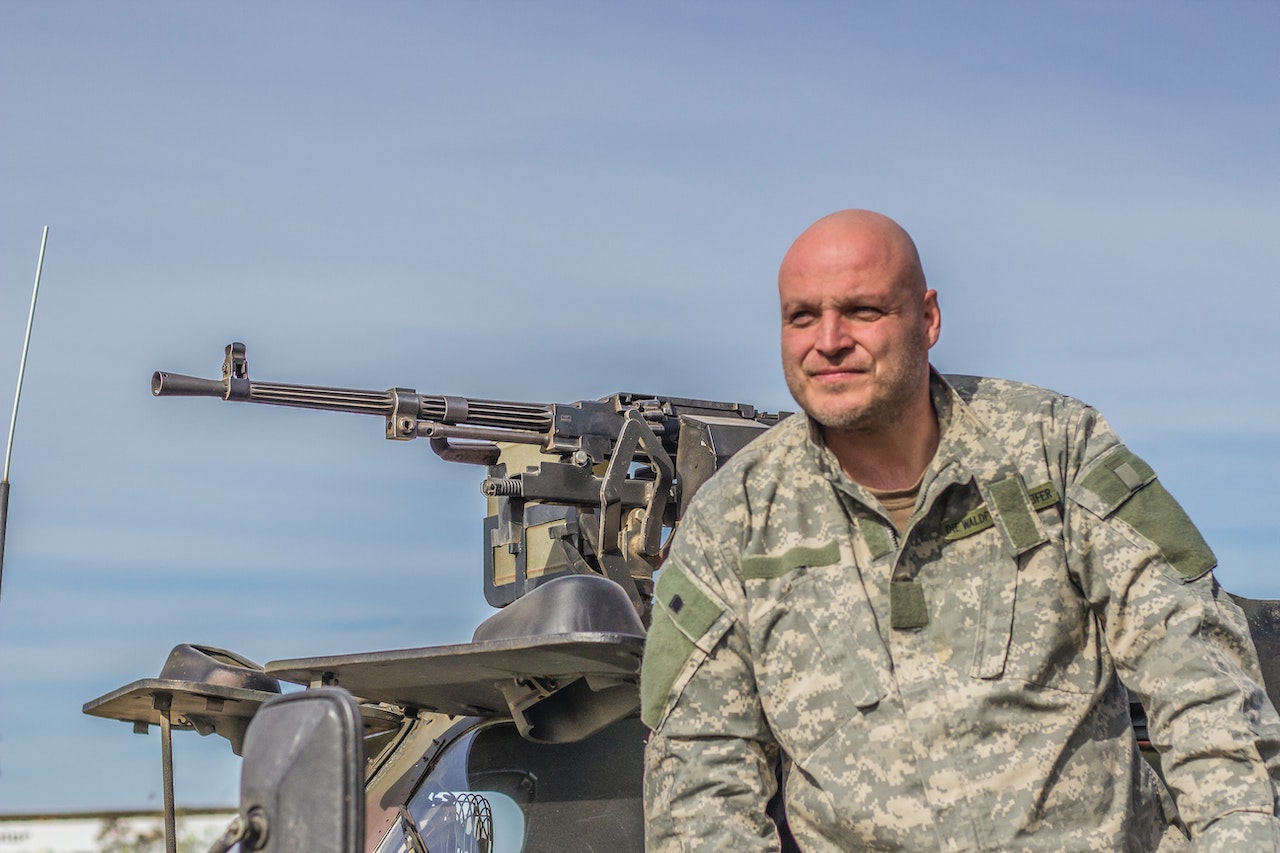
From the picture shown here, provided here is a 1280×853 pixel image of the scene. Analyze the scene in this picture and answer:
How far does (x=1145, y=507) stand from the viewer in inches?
117

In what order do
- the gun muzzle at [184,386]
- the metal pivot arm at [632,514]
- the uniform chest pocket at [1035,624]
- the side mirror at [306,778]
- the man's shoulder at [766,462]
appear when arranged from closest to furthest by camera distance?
the side mirror at [306,778] → the uniform chest pocket at [1035,624] → the man's shoulder at [766,462] → the metal pivot arm at [632,514] → the gun muzzle at [184,386]

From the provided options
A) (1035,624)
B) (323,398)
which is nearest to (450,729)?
(1035,624)

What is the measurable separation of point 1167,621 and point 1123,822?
1.24ft

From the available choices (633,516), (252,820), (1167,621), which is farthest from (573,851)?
(633,516)

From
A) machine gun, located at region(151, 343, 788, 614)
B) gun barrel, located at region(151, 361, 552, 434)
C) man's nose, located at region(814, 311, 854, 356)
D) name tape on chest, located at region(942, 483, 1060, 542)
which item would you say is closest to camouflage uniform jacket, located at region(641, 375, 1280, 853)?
name tape on chest, located at region(942, 483, 1060, 542)

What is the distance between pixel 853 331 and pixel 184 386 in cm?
612

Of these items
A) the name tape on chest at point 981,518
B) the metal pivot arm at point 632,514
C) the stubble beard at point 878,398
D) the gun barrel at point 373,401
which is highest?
the gun barrel at point 373,401

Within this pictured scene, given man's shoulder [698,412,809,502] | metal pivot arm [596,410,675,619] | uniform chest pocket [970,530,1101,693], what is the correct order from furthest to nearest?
metal pivot arm [596,410,675,619]
man's shoulder [698,412,809,502]
uniform chest pocket [970,530,1101,693]

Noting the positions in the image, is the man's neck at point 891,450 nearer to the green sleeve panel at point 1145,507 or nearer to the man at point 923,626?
the man at point 923,626

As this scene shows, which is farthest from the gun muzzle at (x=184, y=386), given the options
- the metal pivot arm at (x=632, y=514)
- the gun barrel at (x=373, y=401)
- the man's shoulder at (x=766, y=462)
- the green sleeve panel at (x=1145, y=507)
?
the green sleeve panel at (x=1145, y=507)

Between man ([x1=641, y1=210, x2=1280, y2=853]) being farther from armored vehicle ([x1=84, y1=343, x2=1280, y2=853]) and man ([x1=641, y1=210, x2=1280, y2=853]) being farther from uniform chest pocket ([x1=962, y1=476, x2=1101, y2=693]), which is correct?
armored vehicle ([x1=84, y1=343, x2=1280, y2=853])

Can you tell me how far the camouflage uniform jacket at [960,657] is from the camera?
2.89m

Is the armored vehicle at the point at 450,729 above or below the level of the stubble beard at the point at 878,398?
below

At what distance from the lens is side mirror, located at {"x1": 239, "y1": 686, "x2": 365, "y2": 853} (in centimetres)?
190
